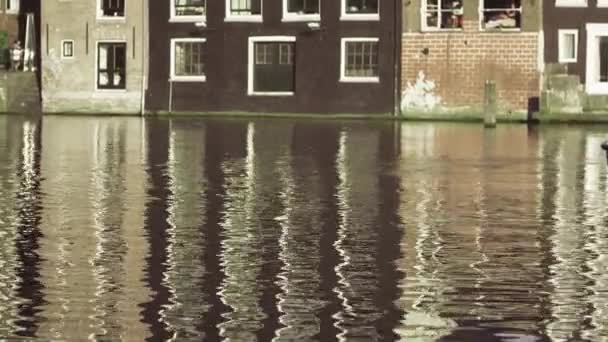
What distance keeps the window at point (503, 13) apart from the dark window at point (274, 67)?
25.1ft

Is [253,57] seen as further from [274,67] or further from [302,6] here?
[302,6]

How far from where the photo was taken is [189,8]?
66.7 meters

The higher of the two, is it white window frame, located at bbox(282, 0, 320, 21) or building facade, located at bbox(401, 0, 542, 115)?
white window frame, located at bbox(282, 0, 320, 21)

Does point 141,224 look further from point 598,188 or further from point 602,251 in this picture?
point 598,188

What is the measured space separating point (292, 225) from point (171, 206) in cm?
326

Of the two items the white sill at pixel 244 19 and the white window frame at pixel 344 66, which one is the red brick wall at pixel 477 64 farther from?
the white sill at pixel 244 19

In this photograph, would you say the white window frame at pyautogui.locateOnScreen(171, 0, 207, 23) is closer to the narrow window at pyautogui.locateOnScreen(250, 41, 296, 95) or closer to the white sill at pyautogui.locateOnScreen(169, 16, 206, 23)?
the white sill at pyautogui.locateOnScreen(169, 16, 206, 23)

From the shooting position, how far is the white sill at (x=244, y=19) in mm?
65562

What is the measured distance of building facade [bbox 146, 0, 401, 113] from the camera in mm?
64125

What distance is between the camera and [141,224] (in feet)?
75.0

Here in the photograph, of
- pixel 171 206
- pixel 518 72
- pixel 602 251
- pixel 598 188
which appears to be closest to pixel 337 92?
pixel 518 72

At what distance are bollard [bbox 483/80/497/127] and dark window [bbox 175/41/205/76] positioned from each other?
13.6 metres

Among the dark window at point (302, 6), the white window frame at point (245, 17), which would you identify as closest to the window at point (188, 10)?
the white window frame at point (245, 17)

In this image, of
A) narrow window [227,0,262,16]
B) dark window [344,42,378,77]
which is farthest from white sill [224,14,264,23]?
dark window [344,42,378,77]
